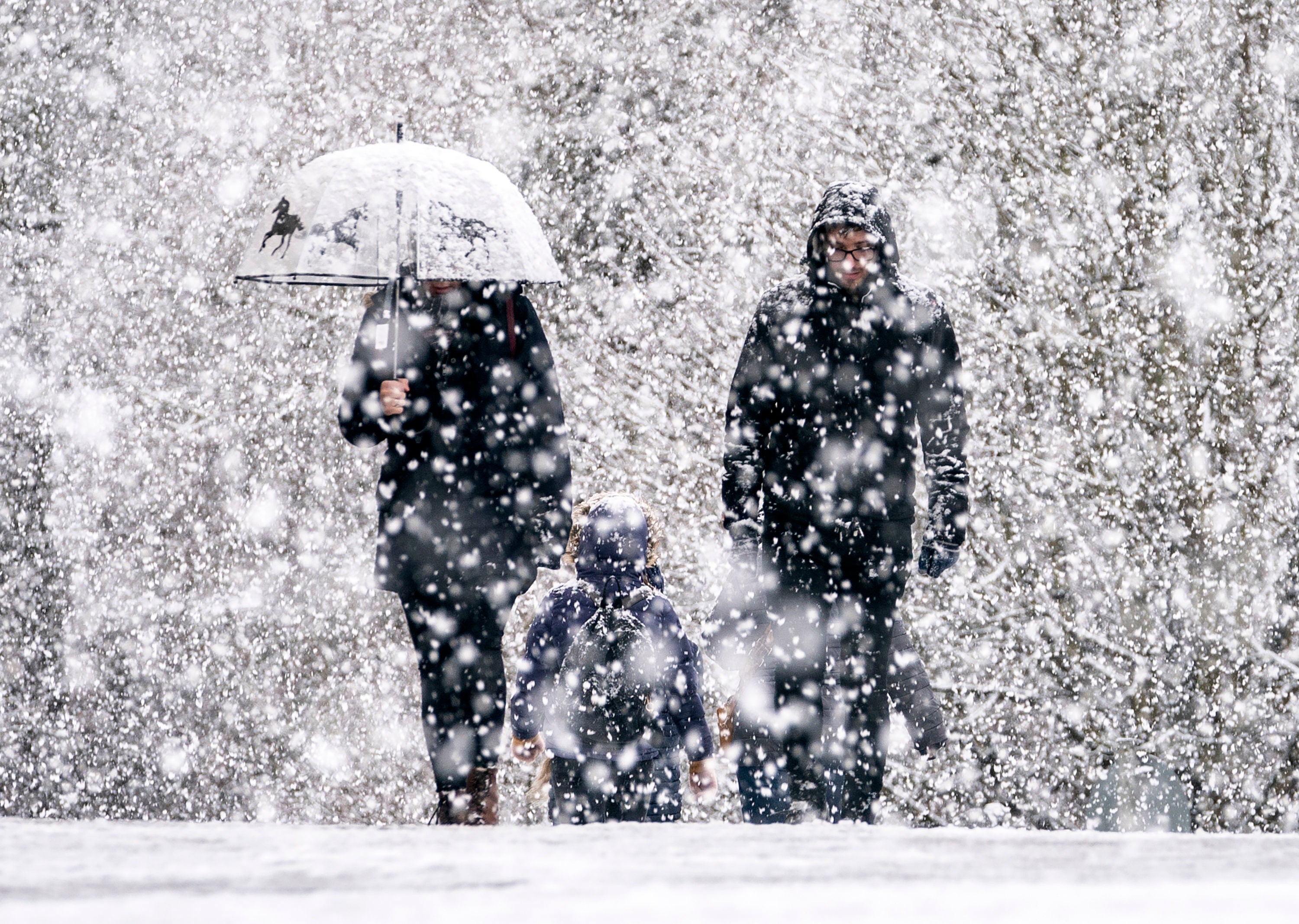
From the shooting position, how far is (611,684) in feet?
10.6

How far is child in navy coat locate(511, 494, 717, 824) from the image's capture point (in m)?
3.26

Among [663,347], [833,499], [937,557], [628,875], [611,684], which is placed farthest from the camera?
[663,347]

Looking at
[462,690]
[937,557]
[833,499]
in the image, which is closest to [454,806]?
[462,690]

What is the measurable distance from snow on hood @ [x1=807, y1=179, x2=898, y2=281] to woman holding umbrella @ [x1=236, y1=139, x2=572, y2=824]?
772 mm

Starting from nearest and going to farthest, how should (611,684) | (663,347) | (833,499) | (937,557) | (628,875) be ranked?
(628,875), (611,684), (833,499), (937,557), (663,347)

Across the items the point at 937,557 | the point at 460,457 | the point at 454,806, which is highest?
the point at 460,457

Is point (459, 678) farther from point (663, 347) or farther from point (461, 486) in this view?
point (663, 347)

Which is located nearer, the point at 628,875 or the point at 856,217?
the point at 628,875

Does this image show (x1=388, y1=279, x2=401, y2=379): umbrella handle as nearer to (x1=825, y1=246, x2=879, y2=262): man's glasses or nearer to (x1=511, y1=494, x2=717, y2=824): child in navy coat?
(x1=511, y1=494, x2=717, y2=824): child in navy coat

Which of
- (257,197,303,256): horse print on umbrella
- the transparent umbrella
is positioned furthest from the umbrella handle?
(257,197,303,256): horse print on umbrella

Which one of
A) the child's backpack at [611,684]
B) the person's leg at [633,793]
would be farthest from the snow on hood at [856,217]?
the person's leg at [633,793]

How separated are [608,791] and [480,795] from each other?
0.42 metres

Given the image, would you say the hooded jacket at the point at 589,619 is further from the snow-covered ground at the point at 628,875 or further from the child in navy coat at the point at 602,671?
the snow-covered ground at the point at 628,875

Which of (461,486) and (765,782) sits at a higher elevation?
(461,486)
